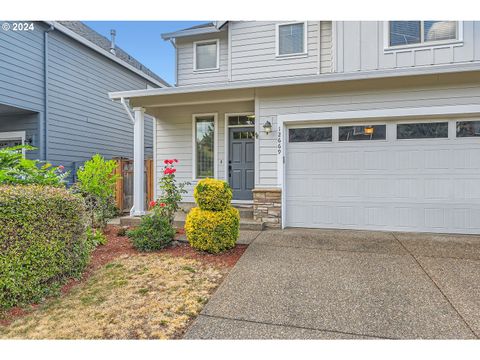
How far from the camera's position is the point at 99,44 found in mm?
9789

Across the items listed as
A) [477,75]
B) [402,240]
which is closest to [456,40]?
[477,75]

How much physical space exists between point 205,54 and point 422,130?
6.33 m

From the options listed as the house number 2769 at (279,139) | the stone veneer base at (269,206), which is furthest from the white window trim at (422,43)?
the stone veneer base at (269,206)

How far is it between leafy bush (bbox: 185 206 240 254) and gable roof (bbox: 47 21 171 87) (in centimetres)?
721

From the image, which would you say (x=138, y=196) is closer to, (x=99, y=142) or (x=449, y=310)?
(x=99, y=142)

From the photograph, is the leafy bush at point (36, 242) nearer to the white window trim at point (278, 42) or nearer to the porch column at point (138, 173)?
the porch column at point (138, 173)

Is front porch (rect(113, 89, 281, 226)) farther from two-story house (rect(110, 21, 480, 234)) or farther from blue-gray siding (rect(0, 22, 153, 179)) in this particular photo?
blue-gray siding (rect(0, 22, 153, 179))

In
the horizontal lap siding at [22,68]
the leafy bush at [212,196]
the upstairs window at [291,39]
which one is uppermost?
the upstairs window at [291,39]

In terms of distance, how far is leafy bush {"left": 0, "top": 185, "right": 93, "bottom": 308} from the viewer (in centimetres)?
272

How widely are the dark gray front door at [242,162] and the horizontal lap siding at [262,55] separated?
1717 millimetres

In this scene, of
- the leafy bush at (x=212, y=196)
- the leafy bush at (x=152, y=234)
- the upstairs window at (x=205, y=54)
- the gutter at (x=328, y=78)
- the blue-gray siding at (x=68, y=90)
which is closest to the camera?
the leafy bush at (x=212, y=196)

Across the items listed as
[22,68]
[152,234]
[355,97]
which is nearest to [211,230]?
[152,234]

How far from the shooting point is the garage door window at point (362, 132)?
5590mm

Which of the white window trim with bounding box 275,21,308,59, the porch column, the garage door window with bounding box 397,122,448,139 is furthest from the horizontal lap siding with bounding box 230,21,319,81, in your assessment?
the porch column
